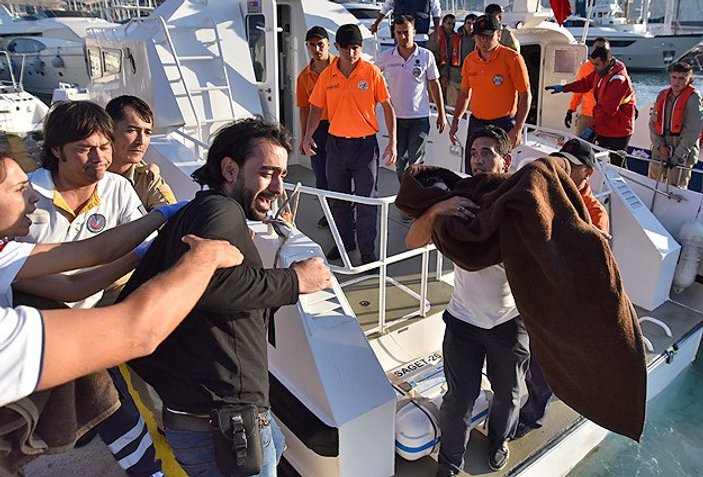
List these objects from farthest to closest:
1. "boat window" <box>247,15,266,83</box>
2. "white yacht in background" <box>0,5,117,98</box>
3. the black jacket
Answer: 1. "white yacht in background" <box>0,5,117,98</box>
2. "boat window" <box>247,15,266,83</box>
3. the black jacket

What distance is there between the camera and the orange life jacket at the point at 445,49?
26.7ft

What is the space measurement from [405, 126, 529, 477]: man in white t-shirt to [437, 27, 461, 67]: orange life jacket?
5.84 metres

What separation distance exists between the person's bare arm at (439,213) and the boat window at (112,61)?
500cm

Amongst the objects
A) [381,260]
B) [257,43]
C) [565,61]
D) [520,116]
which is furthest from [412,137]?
[565,61]

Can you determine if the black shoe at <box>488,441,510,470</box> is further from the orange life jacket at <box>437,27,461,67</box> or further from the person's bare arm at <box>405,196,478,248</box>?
the orange life jacket at <box>437,27,461,67</box>

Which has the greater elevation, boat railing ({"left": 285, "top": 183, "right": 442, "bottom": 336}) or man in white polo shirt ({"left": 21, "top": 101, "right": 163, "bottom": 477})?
man in white polo shirt ({"left": 21, "top": 101, "right": 163, "bottom": 477})

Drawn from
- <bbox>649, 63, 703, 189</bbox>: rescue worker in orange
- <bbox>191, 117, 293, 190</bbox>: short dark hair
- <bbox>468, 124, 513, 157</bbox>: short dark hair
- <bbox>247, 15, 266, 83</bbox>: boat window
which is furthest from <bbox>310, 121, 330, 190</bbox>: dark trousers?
<bbox>649, 63, 703, 189</bbox>: rescue worker in orange

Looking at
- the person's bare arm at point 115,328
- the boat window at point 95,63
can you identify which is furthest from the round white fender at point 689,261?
the boat window at point 95,63

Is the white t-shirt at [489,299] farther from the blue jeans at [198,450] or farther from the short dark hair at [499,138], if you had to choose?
the blue jeans at [198,450]

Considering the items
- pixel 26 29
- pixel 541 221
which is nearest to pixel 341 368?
pixel 541 221

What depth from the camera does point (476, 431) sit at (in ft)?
10.0

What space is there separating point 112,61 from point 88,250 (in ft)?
17.8

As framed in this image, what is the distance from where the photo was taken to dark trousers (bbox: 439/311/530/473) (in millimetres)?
2498

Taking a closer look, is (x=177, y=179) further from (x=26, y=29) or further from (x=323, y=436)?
(x=26, y=29)
